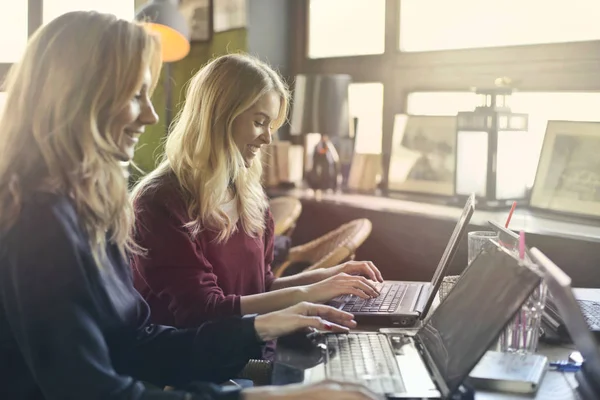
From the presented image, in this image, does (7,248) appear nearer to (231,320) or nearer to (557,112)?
(231,320)

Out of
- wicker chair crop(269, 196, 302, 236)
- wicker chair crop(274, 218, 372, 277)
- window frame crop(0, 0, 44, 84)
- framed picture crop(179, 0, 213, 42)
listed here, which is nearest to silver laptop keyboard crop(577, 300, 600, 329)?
wicker chair crop(274, 218, 372, 277)

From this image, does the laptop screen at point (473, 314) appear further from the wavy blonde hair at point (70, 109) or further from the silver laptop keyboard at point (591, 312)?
the wavy blonde hair at point (70, 109)

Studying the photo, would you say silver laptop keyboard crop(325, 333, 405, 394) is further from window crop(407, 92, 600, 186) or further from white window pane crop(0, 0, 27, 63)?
white window pane crop(0, 0, 27, 63)

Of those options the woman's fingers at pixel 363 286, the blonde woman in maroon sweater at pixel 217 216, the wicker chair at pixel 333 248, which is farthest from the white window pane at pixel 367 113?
the woman's fingers at pixel 363 286

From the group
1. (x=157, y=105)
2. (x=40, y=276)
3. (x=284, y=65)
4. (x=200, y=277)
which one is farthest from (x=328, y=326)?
(x=157, y=105)

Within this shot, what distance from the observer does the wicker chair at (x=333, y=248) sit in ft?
8.31

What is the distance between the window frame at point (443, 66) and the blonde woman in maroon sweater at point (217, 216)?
1125 millimetres

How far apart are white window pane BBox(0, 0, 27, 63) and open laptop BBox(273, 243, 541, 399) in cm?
365

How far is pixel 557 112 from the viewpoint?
102 inches

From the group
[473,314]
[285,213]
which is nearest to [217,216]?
[473,314]

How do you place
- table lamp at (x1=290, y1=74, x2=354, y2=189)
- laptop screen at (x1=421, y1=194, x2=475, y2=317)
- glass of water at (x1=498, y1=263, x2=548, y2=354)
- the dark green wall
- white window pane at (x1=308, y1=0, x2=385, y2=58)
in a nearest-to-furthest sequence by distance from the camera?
glass of water at (x1=498, y1=263, x2=548, y2=354)
laptop screen at (x1=421, y1=194, x2=475, y2=317)
table lamp at (x1=290, y1=74, x2=354, y2=189)
white window pane at (x1=308, y1=0, x2=385, y2=58)
the dark green wall

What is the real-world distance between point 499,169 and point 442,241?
32cm

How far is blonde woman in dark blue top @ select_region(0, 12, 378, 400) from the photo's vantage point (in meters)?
1.07

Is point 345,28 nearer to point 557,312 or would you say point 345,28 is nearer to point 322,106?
point 322,106
